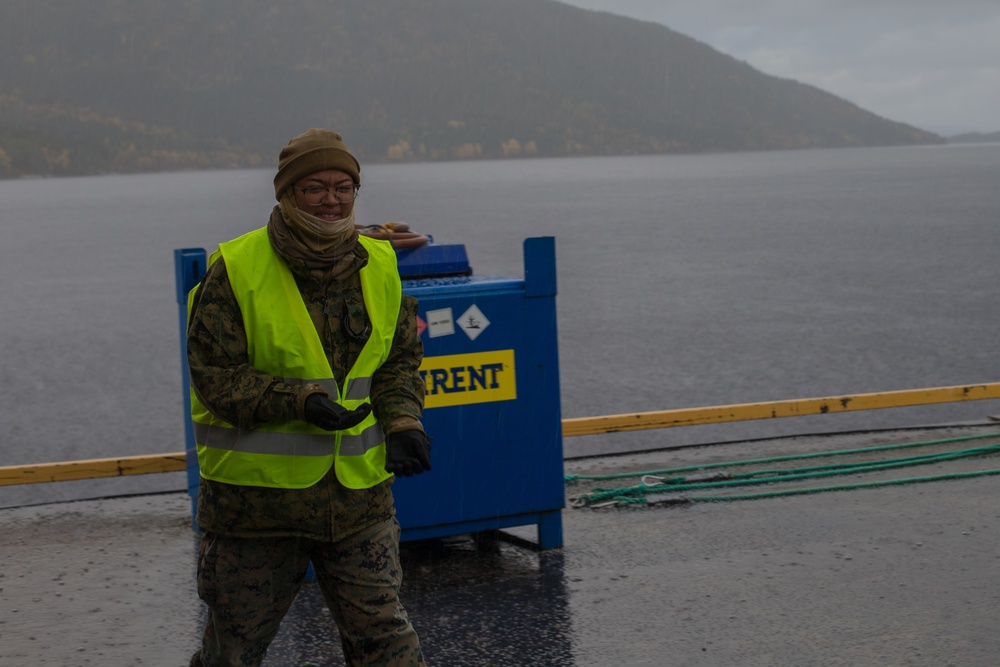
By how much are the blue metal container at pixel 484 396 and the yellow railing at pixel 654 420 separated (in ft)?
3.43

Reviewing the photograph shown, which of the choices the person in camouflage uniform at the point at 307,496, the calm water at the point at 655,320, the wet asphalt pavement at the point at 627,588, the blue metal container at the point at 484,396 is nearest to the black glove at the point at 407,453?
the person in camouflage uniform at the point at 307,496

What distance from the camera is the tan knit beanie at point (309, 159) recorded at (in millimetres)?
2988

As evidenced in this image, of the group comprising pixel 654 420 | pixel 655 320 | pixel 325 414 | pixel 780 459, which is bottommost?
pixel 655 320

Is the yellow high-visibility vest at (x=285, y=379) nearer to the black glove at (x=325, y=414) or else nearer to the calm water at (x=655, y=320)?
the black glove at (x=325, y=414)

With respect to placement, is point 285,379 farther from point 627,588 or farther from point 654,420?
point 654,420

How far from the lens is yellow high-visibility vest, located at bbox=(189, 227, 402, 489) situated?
294cm

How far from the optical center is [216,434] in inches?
119

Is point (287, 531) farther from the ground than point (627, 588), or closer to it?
farther from the ground

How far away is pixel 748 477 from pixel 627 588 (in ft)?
6.41

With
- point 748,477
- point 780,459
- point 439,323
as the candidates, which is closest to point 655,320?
point 780,459

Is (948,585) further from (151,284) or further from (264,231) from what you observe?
(151,284)

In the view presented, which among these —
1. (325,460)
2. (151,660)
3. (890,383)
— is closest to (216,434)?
(325,460)

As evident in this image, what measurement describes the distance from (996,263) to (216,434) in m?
38.4

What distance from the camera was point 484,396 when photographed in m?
5.11
